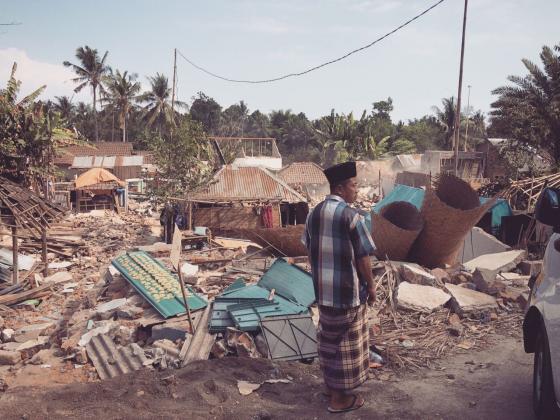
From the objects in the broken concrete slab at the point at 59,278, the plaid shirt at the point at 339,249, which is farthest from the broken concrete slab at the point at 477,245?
the broken concrete slab at the point at 59,278

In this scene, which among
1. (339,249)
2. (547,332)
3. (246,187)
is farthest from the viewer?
(246,187)

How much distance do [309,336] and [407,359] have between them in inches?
40.6

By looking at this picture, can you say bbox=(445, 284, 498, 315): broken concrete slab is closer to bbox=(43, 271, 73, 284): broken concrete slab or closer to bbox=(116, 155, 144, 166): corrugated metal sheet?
bbox=(43, 271, 73, 284): broken concrete slab

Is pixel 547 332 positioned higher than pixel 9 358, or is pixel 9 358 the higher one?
pixel 547 332

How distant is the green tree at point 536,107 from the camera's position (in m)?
16.7

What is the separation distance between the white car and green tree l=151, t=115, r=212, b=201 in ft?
52.9

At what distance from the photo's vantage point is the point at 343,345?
3.52 m

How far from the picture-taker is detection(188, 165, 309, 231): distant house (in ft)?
62.4

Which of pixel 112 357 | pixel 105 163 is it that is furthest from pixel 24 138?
pixel 105 163

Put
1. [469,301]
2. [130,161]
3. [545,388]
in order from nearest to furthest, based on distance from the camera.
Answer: [545,388]
[469,301]
[130,161]

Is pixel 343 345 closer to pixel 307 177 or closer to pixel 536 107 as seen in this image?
pixel 536 107

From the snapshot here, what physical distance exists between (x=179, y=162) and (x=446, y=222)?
12.8 meters

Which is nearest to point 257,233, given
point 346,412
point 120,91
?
point 346,412

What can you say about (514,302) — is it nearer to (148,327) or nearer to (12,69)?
(148,327)
